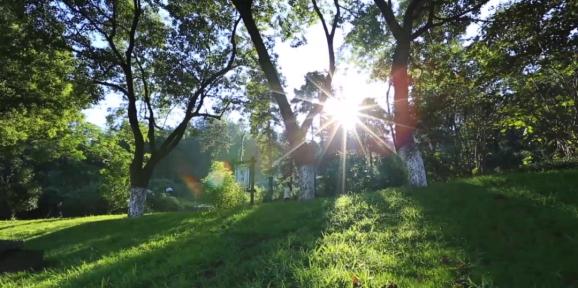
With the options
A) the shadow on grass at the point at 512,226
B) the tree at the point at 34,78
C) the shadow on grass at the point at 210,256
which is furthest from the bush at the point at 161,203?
the shadow on grass at the point at 512,226

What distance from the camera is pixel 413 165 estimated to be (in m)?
12.2

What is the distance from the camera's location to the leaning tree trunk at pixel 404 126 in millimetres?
12195

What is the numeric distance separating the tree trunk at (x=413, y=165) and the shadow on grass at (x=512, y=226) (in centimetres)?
318

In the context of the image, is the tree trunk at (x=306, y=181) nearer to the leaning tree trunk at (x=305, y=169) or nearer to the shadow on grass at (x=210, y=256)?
the leaning tree trunk at (x=305, y=169)

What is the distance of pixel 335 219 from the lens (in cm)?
781

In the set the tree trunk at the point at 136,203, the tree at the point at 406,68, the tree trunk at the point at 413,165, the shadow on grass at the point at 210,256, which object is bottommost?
the shadow on grass at the point at 210,256

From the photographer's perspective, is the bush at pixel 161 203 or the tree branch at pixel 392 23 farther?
the bush at pixel 161 203

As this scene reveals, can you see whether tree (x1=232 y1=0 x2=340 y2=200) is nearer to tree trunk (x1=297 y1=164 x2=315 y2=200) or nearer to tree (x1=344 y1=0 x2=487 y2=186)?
tree trunk (x1=297 y1=164 x2=315 y2=200)

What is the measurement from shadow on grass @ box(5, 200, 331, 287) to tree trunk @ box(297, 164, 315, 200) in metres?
4.79

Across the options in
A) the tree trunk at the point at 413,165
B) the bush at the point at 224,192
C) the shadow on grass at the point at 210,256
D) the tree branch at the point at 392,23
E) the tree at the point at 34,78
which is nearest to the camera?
the shadow on grass at the point at 210,256

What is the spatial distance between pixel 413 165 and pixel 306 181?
12.8ft

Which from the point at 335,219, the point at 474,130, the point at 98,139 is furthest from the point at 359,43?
the point at 98,139

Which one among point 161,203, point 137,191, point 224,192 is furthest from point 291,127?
point 161,203

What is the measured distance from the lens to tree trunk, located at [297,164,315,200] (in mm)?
14531
